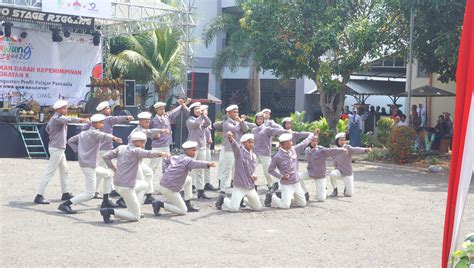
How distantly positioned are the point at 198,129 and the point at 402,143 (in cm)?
847

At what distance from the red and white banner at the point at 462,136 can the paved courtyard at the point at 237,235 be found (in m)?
3.06

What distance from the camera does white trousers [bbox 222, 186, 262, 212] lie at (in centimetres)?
1158

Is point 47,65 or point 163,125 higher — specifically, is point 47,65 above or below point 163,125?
above

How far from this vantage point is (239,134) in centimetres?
1409

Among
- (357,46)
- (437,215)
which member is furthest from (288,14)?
(437,215)

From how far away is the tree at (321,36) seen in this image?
880 inches

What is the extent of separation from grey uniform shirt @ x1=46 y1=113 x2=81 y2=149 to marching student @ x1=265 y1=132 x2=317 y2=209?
12.0 feet

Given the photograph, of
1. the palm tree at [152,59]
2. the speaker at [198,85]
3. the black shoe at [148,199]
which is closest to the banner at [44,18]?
the speaker at [198,85]

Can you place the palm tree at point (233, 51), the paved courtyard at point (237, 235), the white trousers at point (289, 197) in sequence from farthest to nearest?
the palm tree at point (233, 51) → the white trousers at point (289, 197) → the paved courtyard at point (237, 235)

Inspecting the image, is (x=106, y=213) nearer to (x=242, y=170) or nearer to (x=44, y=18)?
(x=242, y=170)

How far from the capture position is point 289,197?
39.7ft

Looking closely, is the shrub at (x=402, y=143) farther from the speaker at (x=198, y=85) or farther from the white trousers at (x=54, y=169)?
the white trousers at (x=54, y=169)

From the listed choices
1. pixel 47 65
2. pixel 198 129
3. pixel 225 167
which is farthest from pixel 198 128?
pixel 47 65

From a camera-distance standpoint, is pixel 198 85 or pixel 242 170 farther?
pixel 198 85
